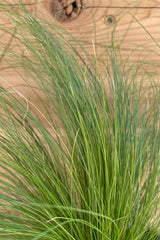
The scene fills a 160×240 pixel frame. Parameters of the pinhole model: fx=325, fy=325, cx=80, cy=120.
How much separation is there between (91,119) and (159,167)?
131mm

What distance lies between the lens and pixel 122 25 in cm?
69

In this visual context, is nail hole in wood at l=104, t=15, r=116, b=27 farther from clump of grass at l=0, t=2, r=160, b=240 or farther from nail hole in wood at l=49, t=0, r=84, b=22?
clump of grass at l=0, t=2, r=160, b=240

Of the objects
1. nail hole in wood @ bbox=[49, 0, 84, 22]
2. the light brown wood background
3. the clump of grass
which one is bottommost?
the clump of grass

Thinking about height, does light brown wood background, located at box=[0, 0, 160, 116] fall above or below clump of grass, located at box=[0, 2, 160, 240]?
above

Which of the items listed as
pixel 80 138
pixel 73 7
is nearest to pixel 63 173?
pixel 80 138

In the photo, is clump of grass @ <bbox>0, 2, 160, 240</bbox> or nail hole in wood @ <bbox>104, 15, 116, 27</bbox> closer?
clump of grass @ <bbox>0, 2, 160, 240</bbox>

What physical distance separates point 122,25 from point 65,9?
0.41 feet

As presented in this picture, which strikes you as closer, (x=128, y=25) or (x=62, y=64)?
(x=62, y=64)

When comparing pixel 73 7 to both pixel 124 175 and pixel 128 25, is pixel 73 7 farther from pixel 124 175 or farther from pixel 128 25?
pixel 124 175

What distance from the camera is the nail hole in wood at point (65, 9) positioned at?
2.17 ft

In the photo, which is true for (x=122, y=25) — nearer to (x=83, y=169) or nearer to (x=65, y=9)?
(x=65, y=9)

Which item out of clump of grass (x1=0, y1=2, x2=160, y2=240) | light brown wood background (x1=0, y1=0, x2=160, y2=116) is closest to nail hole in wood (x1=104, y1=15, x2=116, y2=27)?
light brown wood background (x1=0, y1=0, x2=160, y2=116)

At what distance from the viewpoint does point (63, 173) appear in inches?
21.1

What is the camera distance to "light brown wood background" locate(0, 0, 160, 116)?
683mm
